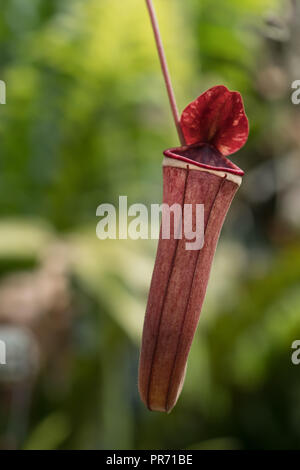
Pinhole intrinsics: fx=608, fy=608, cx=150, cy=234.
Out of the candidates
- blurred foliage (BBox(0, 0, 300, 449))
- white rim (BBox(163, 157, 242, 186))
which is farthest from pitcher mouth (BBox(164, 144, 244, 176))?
blurred foliage (BBox(0, 0, 300, 449))

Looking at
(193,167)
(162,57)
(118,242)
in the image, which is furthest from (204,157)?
(118,242)

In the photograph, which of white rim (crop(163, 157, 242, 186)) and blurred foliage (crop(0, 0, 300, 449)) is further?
blurred foliage (crop(0, 0, 300, 449))

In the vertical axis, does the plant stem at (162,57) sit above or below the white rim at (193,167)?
above

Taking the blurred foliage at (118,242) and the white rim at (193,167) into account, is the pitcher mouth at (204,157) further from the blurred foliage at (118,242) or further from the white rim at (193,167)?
the blurred foliage at (118,242)

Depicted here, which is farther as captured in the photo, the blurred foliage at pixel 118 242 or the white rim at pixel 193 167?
the blurred foliage at pixel 118 242

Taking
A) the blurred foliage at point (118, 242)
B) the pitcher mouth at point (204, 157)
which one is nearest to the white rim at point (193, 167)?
the pitcher mouth at point (204, 157)

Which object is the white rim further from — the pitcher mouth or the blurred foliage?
the blurred foliage
